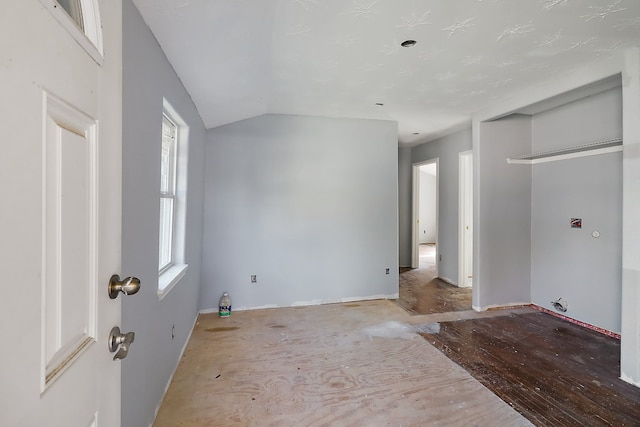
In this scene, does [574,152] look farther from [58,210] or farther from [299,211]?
[58,210]

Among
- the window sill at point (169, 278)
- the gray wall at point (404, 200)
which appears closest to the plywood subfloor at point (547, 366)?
the window sill at point (169, 278)

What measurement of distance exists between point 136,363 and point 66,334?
111cm

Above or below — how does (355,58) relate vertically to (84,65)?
above

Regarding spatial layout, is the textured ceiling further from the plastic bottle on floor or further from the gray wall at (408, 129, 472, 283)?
the plastic bottle on floor

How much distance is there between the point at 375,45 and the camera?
6.82 feet

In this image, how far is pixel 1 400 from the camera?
1.38 ft

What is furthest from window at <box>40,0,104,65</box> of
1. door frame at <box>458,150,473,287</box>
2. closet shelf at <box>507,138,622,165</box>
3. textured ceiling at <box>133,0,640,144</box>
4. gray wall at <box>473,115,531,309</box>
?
door frame at <box>458,150,473,287</box>

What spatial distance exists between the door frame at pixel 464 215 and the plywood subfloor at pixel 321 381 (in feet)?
6.75

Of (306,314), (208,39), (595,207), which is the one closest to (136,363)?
(208,39)

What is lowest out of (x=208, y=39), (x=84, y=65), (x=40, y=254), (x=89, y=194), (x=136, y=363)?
(x=136, y=363)

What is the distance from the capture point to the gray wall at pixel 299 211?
360 centimetres

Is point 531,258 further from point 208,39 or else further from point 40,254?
point 40,254

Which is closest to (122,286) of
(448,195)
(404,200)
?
(448,195)

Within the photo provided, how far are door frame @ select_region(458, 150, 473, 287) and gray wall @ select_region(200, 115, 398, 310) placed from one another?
1303mm
